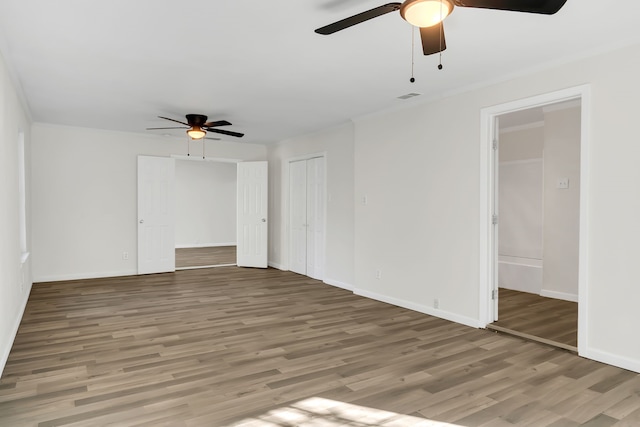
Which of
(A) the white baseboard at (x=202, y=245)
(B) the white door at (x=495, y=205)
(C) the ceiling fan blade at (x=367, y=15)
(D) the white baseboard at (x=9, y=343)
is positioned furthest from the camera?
(A) the white baseboard at (x=202, y=245)

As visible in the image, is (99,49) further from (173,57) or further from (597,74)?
(597,74)

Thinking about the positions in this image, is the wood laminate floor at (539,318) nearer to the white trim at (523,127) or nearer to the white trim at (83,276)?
the white trim at (523,127)

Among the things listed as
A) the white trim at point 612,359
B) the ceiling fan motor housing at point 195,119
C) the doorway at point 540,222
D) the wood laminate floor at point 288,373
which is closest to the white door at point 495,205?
the doorway at point 540,222

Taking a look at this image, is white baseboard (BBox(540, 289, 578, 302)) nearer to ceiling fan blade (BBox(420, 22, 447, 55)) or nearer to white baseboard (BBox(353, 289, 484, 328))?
white baseboard (BBox(353, 289, 484, 328))

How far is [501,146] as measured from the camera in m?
6.90

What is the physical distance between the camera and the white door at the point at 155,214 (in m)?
7.39

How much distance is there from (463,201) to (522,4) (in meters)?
2.72

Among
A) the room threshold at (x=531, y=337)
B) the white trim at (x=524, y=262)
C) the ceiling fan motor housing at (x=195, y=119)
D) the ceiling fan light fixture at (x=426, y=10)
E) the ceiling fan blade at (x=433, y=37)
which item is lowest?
the room threshold at (x=531, y=337)

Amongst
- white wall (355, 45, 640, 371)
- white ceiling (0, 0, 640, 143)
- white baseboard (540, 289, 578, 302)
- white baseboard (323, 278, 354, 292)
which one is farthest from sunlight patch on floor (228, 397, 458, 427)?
white baseboard (540, 289, 578, 302)

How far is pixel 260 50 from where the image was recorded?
3.38 meters

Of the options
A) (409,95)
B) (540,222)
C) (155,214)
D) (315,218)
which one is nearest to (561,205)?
(540,222)

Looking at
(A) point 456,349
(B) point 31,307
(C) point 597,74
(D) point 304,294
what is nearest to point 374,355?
(A) point 456,349

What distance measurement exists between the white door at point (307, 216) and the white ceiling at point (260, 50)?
209 centimetres

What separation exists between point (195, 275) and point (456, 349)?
511 cm
